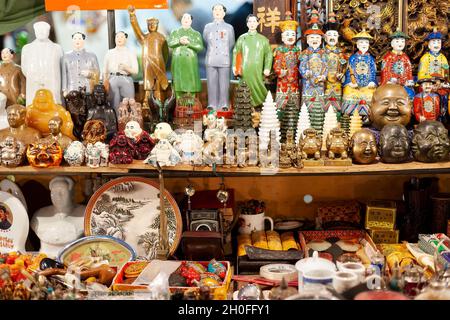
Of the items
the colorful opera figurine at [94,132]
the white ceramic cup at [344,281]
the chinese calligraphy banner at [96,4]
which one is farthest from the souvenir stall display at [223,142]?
the white ceramic cup at [344,281]

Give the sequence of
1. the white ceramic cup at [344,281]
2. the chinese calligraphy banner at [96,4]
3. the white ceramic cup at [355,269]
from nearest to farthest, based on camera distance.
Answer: the white ceramic cup at [344,281] → the white ceramic cup at [355,269] → the chinese calligraphy banner at [96,4]

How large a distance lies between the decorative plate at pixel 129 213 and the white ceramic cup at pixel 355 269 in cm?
91

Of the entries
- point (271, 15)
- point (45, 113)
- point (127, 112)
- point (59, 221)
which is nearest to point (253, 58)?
point (271, 15)

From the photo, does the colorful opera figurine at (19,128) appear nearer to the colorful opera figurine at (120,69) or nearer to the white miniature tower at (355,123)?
the colorful opera figurine at (120,69)

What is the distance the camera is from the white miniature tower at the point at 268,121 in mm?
2369

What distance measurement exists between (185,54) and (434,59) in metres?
1.11

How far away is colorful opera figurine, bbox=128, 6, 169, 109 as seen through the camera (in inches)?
98.8

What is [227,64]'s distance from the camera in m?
2.52

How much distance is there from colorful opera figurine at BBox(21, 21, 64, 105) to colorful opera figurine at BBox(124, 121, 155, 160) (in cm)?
45

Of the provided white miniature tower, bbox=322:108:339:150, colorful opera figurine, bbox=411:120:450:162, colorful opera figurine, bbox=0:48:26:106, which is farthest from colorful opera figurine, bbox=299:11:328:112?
colorful opera figurine, bbox=0:48:26:106

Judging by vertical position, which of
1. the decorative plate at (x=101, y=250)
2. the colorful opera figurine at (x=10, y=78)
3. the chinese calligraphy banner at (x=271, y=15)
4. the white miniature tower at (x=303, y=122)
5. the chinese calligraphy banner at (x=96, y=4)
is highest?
the chinese calligraphy banner at (x=96, y=4)

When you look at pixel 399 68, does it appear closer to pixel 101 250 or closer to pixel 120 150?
pixel 120 150
